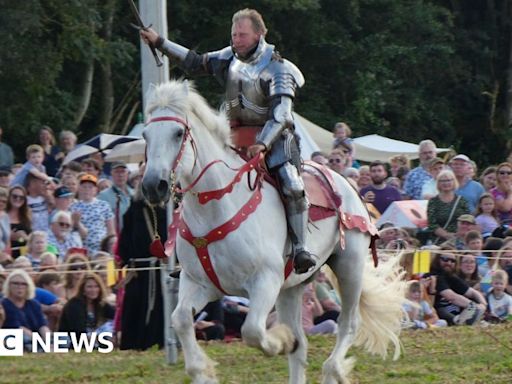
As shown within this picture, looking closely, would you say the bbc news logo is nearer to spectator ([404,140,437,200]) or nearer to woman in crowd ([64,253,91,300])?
woman in crowd ([64,253,91,300])

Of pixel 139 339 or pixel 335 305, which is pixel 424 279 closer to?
pixel 335 305

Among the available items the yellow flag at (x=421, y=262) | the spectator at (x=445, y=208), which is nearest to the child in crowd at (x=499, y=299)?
the yellow flag at (x=421, y=262)

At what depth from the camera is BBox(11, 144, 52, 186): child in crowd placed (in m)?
14.4

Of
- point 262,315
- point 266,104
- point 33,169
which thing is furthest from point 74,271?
point 262,315

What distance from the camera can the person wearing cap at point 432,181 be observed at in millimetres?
15922

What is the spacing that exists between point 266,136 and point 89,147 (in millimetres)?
10893

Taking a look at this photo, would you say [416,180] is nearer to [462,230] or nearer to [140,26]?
[462,230]

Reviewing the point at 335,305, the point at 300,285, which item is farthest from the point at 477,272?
the point at 300,285

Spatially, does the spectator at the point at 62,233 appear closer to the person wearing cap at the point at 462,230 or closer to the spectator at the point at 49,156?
the spectator at the point at 49,156

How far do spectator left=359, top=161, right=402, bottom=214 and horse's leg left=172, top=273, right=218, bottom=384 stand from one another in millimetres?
7085

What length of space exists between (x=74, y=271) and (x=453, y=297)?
12.2 feet

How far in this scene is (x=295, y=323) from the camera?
9508 millimetres

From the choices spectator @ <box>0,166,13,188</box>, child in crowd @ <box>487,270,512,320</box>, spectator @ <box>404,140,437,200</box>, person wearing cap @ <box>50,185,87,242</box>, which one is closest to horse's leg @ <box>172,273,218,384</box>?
person wearing cap @ <box>50,185,87,242</box>

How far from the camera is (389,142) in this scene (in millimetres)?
24422
